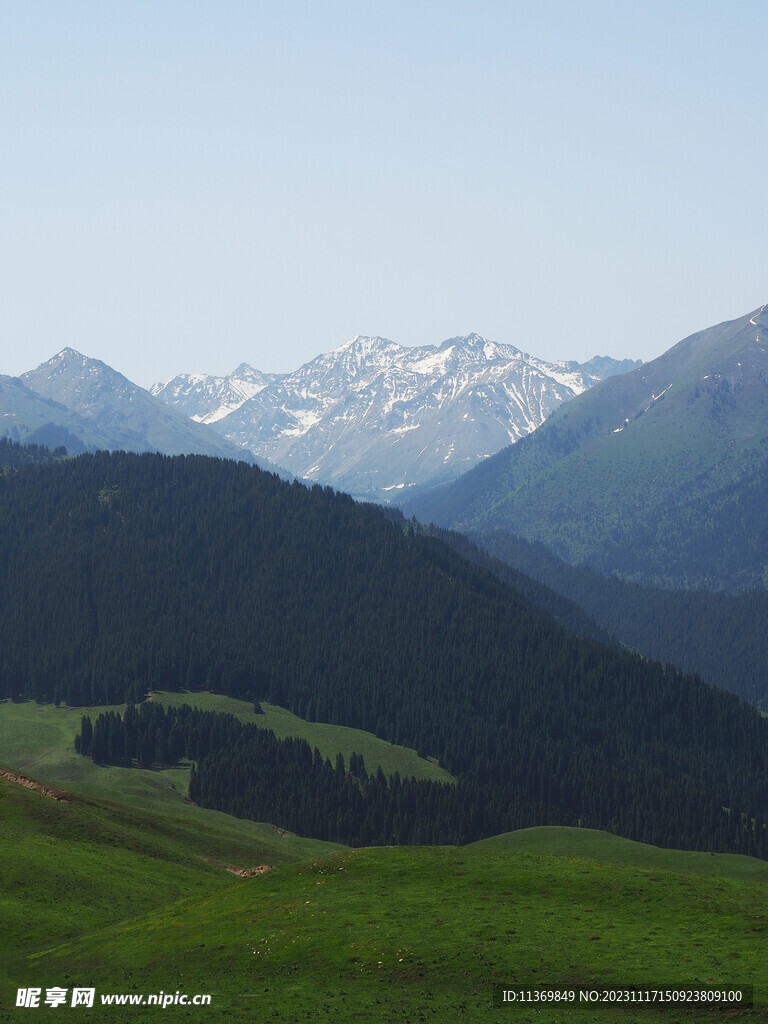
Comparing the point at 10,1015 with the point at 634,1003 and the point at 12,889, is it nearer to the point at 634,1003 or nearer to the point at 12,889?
the point at 12,889

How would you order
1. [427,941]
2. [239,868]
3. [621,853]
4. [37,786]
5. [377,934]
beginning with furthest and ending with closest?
1. [621,853]
2. [37,786]
3. [239,868]
4. [377,934]
5. [427,941]

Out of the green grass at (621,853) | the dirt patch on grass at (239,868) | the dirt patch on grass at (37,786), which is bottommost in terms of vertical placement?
the dirt patch on grass at (239,868)

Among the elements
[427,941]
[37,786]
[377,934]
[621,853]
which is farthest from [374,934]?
[37,786]

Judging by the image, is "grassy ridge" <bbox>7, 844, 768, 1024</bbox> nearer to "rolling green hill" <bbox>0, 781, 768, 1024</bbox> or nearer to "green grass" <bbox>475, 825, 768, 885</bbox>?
"rolling green hill" <bbox>0, 781, 768, 1024</bbox>

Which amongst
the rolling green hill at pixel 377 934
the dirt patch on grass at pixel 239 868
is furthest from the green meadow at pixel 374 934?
the dirt patch on grass at pixel 239 868

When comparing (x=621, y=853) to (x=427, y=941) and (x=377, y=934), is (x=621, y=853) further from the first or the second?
(x=427, y=941)

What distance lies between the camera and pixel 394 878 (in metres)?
99.1

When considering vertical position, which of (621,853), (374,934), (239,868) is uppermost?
(374,934)

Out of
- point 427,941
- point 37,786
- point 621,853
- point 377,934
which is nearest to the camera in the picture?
point 427,941

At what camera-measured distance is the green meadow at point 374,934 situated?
71.0 meters

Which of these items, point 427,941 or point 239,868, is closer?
point 427,941

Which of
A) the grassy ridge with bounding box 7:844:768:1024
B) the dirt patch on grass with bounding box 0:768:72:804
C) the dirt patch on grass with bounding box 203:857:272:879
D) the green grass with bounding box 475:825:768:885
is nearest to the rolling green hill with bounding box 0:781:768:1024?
the grassy ridge with bounding box 7:844:768:1024

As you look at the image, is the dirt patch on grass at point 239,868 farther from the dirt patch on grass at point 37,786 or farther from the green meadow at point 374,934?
the dirt patch on grass at point 37,786

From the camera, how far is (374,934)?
82188 mm
